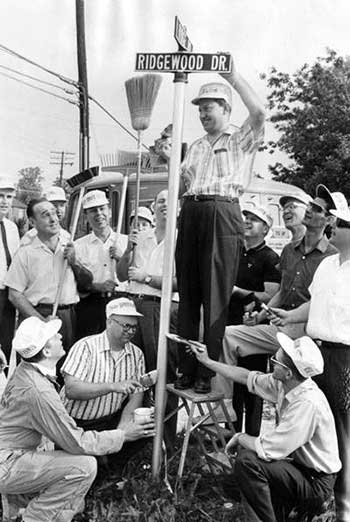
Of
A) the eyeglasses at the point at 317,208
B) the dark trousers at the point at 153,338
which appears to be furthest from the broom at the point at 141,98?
the eyeglasses at the point at 317,208

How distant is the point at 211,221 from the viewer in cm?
321

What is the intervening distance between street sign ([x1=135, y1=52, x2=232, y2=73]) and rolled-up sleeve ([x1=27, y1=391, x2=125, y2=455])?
5.49ft

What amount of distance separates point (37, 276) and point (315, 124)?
2.56 metres

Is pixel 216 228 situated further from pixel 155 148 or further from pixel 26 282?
pixel 26 282

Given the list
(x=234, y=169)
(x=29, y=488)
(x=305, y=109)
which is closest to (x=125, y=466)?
(x=29, y=488)

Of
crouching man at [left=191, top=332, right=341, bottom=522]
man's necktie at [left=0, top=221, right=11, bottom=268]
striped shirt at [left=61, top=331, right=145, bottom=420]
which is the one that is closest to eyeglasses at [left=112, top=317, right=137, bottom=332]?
striped shirt at [left=61, top=331, right=145, bottom=420]

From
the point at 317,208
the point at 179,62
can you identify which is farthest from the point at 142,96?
the point at 317,208

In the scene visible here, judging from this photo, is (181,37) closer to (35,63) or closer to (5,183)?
(5,183)

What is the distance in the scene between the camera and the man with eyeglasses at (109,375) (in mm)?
3371

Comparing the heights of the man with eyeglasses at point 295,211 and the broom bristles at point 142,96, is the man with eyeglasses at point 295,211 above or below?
below

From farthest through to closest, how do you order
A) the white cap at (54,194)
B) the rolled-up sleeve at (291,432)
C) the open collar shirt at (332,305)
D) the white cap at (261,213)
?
the white cap at (54,194) → the white cap at (261,213) → the open collar shirt at (332,305) → the rolled-up sleeve at (291,432)

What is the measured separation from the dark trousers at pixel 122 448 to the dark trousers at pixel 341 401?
3.47ft

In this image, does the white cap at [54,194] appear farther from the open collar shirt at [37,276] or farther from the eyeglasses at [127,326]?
the eyeglasses at [127,326]

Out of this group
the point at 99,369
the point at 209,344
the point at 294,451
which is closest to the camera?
the point at 294,451
